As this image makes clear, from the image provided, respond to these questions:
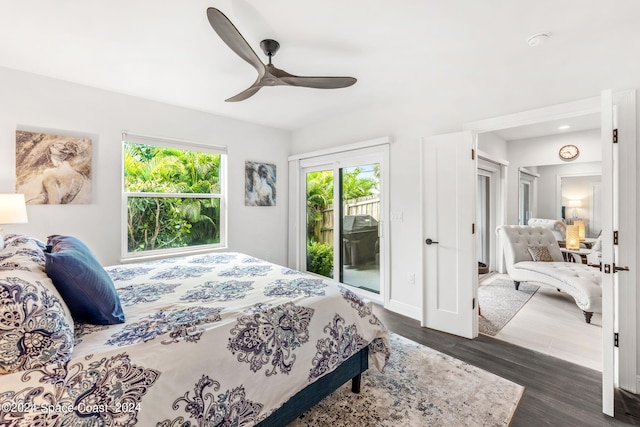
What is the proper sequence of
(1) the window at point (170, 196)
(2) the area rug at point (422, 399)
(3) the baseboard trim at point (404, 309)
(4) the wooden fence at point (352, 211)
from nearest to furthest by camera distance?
(2) the area rug at point (422, 399)
(3) the baseboard trim at point (404, 309)
(1) the window at point (170, 196)
(4) the wooden fence at point (352, 211)

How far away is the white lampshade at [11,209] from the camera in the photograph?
2180mm

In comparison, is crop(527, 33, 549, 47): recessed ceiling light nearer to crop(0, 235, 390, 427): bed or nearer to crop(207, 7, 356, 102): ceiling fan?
crop(207, 7, 356, 102): ceiling fan

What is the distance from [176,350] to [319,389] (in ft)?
2.88

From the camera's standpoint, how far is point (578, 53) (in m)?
2.12

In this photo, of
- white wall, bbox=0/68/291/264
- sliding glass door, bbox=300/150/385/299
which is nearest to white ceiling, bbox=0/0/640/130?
white wall, bbox=0/68/291/264

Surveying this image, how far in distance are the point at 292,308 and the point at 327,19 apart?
1910mm

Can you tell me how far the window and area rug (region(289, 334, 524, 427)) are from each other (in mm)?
2790

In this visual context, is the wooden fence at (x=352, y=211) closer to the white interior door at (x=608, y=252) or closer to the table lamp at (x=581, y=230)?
the white interior door at (x=608, y=252)

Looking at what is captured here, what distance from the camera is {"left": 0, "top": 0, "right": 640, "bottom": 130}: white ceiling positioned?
177 centimetres

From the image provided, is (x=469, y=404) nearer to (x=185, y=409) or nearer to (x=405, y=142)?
(x=185, y=409)

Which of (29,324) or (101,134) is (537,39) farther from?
(101,134)

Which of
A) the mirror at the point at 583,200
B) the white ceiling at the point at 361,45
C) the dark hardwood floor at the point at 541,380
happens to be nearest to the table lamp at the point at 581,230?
the mirror at the point at 583,200

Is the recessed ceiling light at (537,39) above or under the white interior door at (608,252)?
above

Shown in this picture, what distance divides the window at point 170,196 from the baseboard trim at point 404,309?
2472 millimetres
